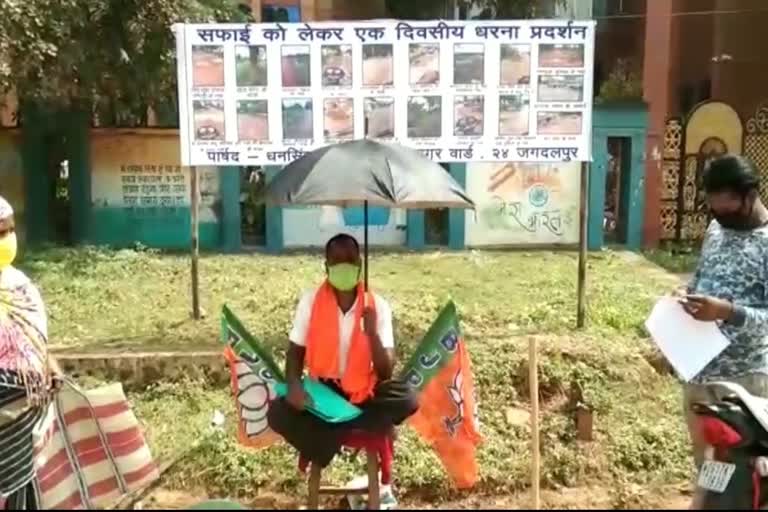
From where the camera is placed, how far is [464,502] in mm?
5215

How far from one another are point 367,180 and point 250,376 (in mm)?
1063

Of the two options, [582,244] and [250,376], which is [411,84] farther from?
[250,376]

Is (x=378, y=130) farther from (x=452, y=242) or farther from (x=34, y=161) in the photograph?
(x=34, y=161)

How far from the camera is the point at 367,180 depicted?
4215mm

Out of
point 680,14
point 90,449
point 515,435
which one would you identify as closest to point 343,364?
point 90,449

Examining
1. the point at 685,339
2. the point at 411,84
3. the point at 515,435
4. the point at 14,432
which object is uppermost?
the point at 411,84

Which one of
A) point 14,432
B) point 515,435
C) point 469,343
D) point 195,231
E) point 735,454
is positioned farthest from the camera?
point 195,231

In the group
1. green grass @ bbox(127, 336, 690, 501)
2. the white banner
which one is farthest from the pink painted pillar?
green grass @ bbox(127, 336, 690, 501)

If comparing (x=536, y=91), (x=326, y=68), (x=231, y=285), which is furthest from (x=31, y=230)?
(x=536, y=91)

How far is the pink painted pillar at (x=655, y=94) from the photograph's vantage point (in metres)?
13.5

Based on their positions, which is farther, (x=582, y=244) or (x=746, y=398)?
(x=582, y=244)

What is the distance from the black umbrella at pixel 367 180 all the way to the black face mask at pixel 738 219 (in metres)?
1.19

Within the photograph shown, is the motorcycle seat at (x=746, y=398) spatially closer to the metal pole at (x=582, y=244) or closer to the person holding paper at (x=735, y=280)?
the person holding paper at (x=735, y=280)

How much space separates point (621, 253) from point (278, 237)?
4715 millimetres
